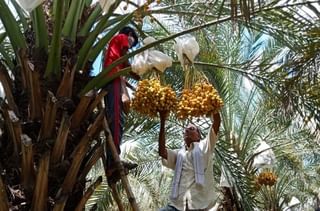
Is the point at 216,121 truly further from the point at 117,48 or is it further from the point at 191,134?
the point at 117,48

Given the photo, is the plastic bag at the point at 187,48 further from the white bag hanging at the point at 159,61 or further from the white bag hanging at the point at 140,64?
the white bag hanging at the point at 140,64

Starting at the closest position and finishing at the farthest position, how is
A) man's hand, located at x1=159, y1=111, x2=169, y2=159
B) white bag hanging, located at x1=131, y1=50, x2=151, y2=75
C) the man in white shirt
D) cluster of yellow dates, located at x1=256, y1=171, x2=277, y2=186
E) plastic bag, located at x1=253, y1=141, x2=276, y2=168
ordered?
white bag hanging, located at x1=131, y1=50, x2=151, y2=75
man's hand, located at x1=159, y1=111, x2=169, y2=159
the man in white shirt
plastic bag, located at x1=253, y1=141, x2=276, y2=168
cluster of yellow dates, located at x1=256, y1=171, x2=277, y2=186

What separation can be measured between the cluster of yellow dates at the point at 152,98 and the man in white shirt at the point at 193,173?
0.35m

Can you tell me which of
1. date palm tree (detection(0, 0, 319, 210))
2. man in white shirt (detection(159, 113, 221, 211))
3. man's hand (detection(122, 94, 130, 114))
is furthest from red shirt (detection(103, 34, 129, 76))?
man in white shirt (detection(159, 113, 221, 211))

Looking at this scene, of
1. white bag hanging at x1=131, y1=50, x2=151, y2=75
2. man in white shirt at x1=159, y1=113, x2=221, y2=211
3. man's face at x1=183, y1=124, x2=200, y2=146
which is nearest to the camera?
white bag hanging at x1=131, y1=50, x2=151, y2=75

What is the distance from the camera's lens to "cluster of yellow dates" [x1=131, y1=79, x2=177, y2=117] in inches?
152

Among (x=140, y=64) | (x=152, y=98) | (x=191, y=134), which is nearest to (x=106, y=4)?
(x=140, y=64)

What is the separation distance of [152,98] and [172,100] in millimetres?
147

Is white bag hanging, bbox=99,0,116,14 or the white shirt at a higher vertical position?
white bag hanging, bbox=99,0,116,14

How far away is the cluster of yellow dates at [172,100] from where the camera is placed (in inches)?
151

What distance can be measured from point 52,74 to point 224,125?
6458 millimetres

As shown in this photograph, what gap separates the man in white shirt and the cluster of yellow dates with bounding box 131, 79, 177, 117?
1.16 ft

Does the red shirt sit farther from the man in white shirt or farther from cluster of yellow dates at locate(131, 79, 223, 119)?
the man in white shirt

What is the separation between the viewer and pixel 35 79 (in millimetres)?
3672
